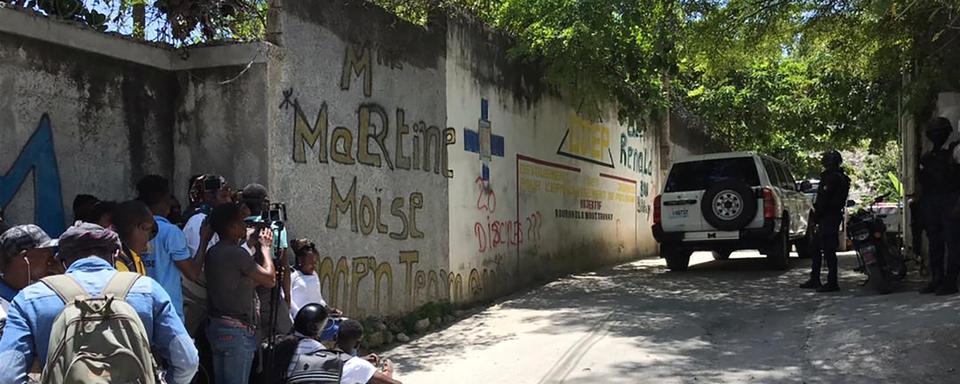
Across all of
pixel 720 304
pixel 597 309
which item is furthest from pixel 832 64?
pixel 597 309

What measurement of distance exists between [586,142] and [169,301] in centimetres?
977

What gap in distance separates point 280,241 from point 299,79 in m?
1.82

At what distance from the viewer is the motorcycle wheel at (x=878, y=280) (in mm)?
7809

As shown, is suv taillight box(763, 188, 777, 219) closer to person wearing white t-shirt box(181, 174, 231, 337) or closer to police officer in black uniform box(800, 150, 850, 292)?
police officer in black uniform box(800, 150, 850, 292)

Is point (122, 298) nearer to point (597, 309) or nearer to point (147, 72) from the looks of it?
point (147, 72)

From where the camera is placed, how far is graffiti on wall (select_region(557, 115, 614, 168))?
451 inches

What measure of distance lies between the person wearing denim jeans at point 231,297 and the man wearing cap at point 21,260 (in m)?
0.98

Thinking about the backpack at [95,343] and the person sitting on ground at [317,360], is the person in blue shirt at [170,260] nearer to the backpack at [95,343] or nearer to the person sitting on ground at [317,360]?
the person sitting on ground at [317,360]

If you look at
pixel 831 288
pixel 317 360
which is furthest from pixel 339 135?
pixel 831 288

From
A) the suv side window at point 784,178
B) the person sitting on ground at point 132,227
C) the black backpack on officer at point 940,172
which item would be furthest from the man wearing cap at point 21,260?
the suv side window at point 784,178

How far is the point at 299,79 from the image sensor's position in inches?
244

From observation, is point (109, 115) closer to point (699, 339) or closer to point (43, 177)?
point (43, 177)

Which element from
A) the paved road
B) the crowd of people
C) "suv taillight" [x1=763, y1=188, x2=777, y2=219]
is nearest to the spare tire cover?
"suv taillight" [x1=763, y1=188, x2=777, y2=219]

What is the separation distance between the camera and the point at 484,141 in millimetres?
9023
